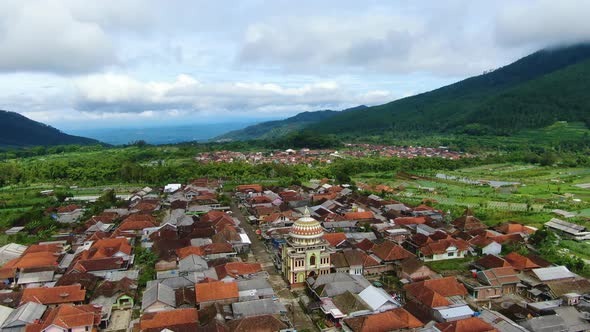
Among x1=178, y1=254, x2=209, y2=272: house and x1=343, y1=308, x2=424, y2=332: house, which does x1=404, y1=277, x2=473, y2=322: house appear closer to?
x1=343, y1=308, x2=424, y2=332: house

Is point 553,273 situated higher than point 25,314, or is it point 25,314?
point 25,314

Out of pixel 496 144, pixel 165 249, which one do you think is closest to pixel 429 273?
pixel 165 249

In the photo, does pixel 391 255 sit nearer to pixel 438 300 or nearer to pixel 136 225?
pixel 438 300

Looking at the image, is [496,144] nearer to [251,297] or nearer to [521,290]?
[521,290]

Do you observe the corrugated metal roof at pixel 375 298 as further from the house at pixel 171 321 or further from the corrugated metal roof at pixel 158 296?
the corrugated metal roof at pixel 158 296

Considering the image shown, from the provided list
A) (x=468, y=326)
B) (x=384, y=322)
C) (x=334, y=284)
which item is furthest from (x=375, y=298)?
(x=468, y=326)
